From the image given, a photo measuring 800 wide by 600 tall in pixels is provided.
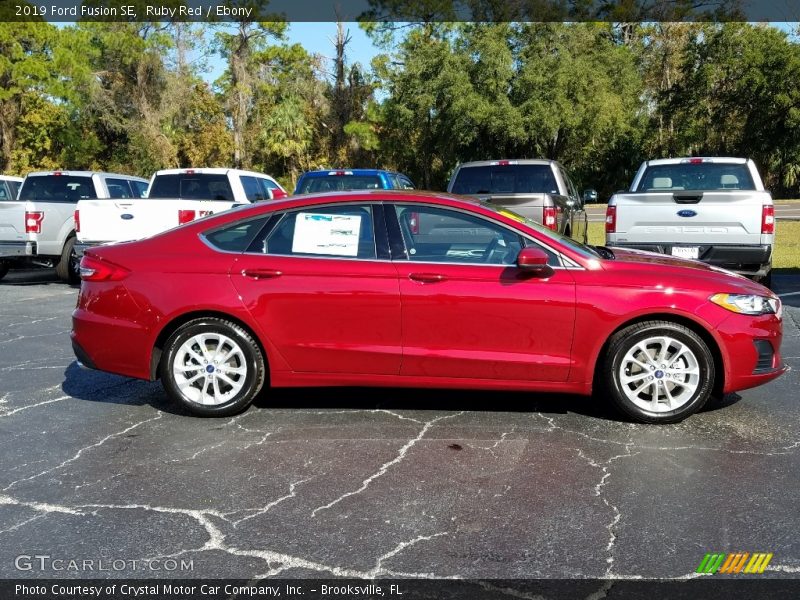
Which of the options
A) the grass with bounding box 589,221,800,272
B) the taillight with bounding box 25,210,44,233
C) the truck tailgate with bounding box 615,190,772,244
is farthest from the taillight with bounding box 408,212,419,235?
the grass with bounding box 589,221,800,272

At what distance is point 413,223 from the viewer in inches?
217

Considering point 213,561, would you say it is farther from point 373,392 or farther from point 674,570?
point 373,392

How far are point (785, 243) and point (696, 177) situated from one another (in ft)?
33.1

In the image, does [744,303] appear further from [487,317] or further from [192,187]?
[192,187]

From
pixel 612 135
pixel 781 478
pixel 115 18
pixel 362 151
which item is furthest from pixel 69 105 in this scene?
pixel 781 478

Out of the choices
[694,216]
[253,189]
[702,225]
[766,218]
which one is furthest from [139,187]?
[766,218]

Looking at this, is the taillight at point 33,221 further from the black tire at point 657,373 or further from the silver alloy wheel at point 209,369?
the black tire at point 657,373

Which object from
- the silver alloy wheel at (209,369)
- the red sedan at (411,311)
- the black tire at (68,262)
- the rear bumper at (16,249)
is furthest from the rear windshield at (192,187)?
the silver alloy wheel at (209,369)

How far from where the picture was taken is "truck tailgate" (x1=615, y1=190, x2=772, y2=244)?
10.1 m

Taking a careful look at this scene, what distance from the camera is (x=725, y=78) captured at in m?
42.7

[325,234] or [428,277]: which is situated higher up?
[325,234]

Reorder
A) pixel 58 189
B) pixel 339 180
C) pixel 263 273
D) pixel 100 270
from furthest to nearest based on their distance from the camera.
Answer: pixel 58 189 < pixel 339 180 < pixel 100 270 < pixel 263 273

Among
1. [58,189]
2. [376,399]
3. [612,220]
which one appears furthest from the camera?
[58,189]

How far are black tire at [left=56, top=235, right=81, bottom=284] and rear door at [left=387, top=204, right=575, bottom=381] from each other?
31.9ft
